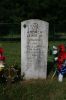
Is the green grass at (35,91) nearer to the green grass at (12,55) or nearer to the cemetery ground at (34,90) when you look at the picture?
the cemetery ground at (34,90)

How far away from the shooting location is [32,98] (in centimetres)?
Answer: 866

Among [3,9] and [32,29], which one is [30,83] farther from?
[3,9]

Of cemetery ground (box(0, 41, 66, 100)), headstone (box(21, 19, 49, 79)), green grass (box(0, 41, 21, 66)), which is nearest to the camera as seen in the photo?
cemetery ground (box(0, 41, 66, 100))

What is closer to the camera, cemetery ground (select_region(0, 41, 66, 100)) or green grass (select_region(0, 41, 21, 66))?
cemetery ground (select_region(0, 41, 66, 100))

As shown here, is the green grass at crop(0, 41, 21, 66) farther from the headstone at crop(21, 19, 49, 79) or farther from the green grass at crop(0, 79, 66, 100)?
the green grass at crop(0, 79, 66, 100)

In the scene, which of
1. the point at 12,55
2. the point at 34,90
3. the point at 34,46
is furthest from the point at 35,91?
the point at 12,55

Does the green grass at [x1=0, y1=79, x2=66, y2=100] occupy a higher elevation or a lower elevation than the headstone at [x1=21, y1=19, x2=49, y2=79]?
lower

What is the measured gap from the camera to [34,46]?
10.2 m

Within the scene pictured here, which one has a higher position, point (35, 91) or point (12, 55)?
point (12, 55)

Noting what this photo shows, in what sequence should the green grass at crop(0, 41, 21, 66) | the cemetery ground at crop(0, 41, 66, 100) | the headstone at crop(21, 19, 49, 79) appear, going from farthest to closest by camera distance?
the green grass at crop(0, 41, 21, 66)
the headstone at crop(21, 19, 49, 79)
the cemetery ground at crop(0, 41, 66, 100)

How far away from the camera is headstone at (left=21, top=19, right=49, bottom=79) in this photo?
1013 cm

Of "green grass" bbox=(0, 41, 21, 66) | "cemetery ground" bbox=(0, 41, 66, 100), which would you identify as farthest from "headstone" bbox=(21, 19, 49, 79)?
"green grass" bbox=(0, 41, 21, 66)

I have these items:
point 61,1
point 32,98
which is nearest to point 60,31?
point 61,1

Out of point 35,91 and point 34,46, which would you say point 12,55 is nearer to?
point 34,46
